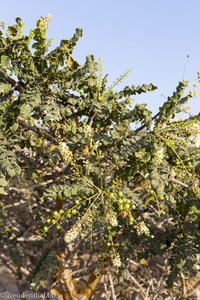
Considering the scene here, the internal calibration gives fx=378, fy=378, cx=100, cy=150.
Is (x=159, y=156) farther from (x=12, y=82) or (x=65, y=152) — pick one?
(x=12, y=82)

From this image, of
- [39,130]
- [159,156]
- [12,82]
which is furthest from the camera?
[39,130]

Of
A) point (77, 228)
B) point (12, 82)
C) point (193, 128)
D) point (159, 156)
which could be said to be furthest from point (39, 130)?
point (193, 128)

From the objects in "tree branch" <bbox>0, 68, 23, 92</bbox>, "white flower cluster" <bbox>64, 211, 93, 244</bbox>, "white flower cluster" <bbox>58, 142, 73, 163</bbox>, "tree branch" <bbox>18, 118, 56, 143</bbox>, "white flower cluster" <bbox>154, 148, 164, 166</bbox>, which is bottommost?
"white flower cluster" <bbox>64, 211, 93, 244</bbox>

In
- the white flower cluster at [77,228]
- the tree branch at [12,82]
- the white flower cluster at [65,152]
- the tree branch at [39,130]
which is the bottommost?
the white flower cluster at [77,228]

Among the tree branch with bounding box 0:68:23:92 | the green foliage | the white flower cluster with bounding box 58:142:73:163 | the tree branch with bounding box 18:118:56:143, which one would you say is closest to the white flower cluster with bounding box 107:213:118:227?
the green foliage

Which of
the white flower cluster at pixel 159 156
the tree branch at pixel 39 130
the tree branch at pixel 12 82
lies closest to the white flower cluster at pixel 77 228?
the white flower cluster at pixel 159 156

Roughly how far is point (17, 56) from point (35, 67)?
14 centimetres

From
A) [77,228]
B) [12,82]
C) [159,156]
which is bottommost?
[77,228]

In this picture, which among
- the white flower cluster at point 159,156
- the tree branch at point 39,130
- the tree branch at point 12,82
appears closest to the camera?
Answer: the white flower cluster at point 159,156

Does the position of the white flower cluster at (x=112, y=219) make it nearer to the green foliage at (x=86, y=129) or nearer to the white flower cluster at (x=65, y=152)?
the green foliage at (x=86, y=129)

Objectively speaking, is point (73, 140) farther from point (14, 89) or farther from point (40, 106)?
point (14, 89)

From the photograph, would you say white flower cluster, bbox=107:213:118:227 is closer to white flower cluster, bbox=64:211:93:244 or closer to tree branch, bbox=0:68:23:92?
white flower cluster, bbox=64:211:93:244

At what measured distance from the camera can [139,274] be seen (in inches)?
223

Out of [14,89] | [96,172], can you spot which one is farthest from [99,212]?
[14,89]
